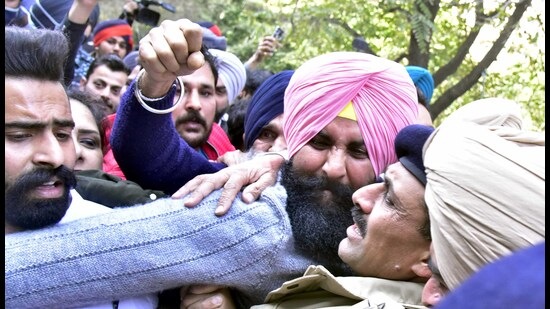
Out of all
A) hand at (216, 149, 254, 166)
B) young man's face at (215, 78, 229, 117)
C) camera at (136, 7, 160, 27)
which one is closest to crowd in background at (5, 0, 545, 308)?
hand at (216, 149, 254, 166)

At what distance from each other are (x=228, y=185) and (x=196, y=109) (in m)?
1.68

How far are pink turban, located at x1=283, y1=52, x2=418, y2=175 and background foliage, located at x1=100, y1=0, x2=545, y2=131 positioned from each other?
288 centimetres

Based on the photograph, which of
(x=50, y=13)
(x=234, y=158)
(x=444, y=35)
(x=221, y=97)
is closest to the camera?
(x=234, y=158)

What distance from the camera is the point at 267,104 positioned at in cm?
328

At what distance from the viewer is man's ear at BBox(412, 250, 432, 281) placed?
213 cm

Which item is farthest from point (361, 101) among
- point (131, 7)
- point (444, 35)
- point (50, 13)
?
point (444, 35)

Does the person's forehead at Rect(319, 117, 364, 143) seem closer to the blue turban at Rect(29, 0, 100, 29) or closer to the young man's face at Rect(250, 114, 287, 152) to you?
the young man's face at Rect(250, 114, 287, 152)

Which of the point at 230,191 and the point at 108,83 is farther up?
the point at 230,191

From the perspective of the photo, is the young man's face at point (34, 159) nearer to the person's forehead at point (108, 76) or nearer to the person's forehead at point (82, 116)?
the person's forehead at point (82, 116)

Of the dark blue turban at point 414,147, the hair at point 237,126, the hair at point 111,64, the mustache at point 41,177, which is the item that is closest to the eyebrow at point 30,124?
the mustache at point 41,177

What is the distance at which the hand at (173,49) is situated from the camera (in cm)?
216

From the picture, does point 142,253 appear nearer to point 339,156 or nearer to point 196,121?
point 339,156

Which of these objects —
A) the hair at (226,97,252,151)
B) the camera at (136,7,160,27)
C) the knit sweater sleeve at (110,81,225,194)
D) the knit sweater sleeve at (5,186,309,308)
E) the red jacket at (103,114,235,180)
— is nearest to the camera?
the knit sweater sleeve at (5,186,309,308)

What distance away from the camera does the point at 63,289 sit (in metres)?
2.00
